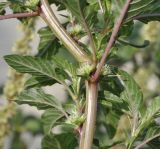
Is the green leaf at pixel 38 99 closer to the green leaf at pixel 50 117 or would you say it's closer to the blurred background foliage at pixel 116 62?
the green leaf at pixel 50 117

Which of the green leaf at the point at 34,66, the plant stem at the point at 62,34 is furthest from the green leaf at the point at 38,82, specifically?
the plant stem at the point at 62,34

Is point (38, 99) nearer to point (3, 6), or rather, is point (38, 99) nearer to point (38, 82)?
point (38, 82)

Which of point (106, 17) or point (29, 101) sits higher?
point (106, 17)

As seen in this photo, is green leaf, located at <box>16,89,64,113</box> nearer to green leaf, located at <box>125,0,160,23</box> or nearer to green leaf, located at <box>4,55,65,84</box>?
green leaf, located at <box>4,55,65,84</box>

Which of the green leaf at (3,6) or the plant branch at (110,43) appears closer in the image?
the plant branch at (110,43)

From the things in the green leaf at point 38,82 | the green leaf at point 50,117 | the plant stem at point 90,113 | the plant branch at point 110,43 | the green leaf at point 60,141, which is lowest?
the green leaf at point 50,117

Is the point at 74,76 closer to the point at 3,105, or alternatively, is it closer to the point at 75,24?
the point at 75,24

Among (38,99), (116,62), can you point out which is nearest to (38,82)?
(38,99)

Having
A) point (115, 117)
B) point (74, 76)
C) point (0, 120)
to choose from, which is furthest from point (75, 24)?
point (0, 120)
